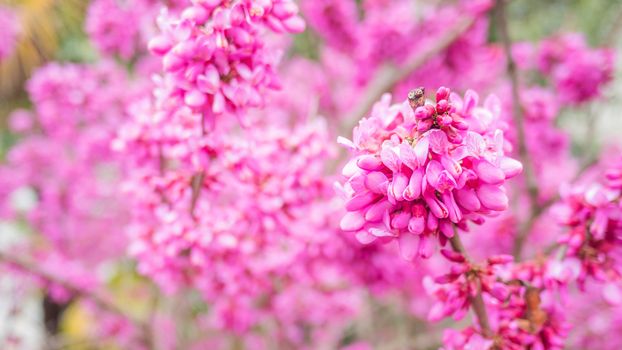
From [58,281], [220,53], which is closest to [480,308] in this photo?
[220,53]

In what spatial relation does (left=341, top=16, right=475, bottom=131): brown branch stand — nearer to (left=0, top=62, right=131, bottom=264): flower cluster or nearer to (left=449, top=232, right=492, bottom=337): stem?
(left=0, top=62, right=131, bottom=264): flower cluster

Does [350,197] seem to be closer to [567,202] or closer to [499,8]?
[567,202]

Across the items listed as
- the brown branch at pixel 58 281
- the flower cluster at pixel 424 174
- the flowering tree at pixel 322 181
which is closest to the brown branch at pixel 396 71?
the flowering tree at pixel 322 181

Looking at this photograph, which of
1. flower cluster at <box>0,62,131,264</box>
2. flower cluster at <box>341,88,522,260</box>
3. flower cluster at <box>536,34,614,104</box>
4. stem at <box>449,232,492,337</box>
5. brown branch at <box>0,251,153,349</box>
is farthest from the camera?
flower cluster at <box>0,62,131,264</box>

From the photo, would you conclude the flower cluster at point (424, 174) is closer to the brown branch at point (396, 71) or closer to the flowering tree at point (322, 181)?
the flowering tree at point (322, 181)

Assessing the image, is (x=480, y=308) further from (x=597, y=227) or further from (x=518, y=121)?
(x=518, y=121)

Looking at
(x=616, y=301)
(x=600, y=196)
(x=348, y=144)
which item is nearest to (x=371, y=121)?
(x=348, y=144)

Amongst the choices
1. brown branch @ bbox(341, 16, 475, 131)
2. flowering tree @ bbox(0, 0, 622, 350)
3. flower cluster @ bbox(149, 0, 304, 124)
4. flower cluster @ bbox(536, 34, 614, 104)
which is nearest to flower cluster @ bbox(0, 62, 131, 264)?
flowering tree @ bbox(0, 0, 622, 350)
